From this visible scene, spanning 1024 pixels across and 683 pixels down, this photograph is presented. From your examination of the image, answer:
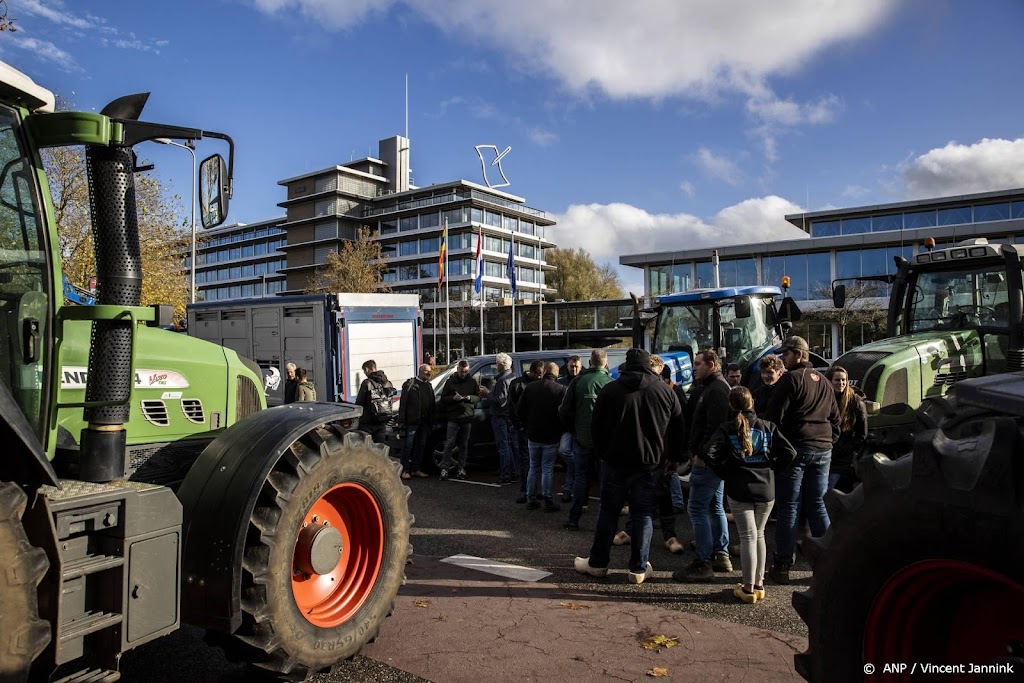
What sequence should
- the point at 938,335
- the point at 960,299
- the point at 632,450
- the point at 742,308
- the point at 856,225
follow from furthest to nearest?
the point at 856,225, the point at 742,308, the point at 960,299, the point at 938,335, the point at 632,450

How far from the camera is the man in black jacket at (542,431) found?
8.59 metres

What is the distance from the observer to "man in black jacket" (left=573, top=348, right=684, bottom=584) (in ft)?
18.9

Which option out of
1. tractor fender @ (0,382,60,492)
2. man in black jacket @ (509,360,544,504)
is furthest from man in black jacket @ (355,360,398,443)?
tractor fender @ (0,382,60,492)

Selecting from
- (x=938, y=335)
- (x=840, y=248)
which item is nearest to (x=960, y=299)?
(x=938, y=335)

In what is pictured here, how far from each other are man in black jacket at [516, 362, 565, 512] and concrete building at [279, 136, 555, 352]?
71070mm

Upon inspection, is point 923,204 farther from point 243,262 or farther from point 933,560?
point 243,262

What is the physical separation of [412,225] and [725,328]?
82997mm

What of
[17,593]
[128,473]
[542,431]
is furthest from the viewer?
[542,431]

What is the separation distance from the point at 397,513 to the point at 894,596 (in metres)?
2.83

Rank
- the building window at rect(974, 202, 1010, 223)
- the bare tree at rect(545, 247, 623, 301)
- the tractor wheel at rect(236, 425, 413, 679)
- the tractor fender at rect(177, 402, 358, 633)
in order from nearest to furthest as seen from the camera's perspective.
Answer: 1. the tractor fender at rect(177, 402, 358, 633)
2. the tractor wheel at rect(236, 425, 413, 679)
3. the building window at rect(974, 202, 1010, 223)
4. the bare tree at rect(545, 247, 623, 301)

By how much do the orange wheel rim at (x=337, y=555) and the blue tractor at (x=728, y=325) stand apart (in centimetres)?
734

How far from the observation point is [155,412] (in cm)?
385

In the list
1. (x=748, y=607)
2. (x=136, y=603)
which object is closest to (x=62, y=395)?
(x=136, y=603)

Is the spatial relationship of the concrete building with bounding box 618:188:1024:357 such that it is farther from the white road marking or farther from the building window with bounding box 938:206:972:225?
the white road marking
